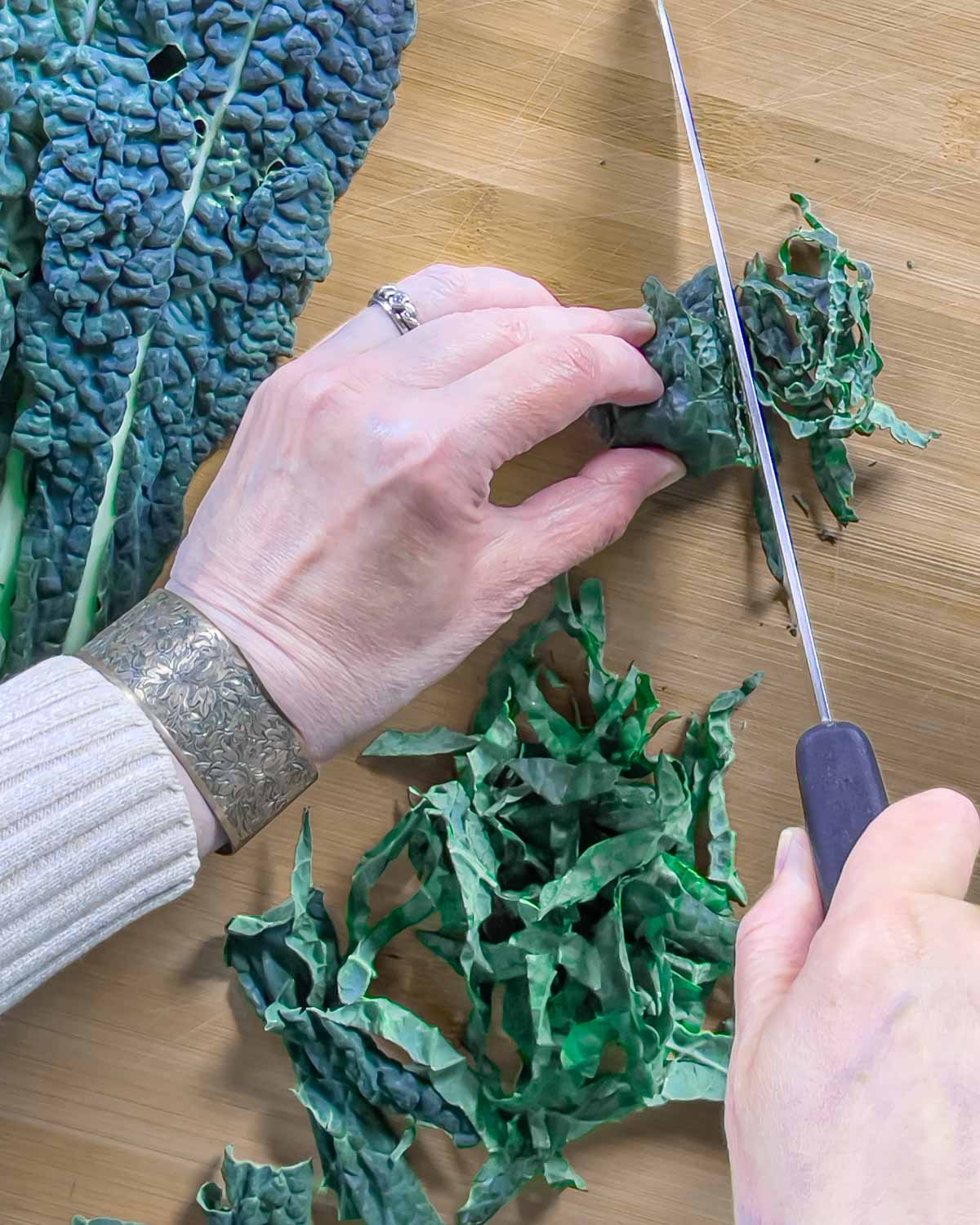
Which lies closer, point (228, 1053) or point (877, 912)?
point (877, 912)

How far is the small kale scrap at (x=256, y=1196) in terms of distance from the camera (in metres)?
1.21

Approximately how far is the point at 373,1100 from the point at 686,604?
744 millimetres

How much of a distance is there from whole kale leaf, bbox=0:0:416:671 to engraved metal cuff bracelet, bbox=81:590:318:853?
181 mm

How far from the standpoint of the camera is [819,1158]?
27.5 inches

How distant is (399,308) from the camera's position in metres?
1.08

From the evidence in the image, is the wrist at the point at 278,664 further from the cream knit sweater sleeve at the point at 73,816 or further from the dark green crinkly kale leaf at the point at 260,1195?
the dark green crinkly kale leaf at the point at 260,1195

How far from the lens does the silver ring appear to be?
1.08m

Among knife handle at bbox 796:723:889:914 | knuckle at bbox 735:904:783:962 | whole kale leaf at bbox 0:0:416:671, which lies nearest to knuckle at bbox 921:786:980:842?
knife handle at bbox 796:723:889:914

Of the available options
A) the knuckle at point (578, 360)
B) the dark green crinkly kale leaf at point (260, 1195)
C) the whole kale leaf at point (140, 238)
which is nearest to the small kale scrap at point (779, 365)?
the knuckle at point (578, 360)

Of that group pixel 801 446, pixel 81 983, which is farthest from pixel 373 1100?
pixel 801 446

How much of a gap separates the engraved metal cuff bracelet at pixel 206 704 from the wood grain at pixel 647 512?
0.85 ft

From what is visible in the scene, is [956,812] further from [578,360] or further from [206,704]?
[206,704]

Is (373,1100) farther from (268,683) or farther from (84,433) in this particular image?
(84,433)

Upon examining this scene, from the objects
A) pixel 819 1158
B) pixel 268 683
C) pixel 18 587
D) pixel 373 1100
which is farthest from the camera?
pixel 373 1100
